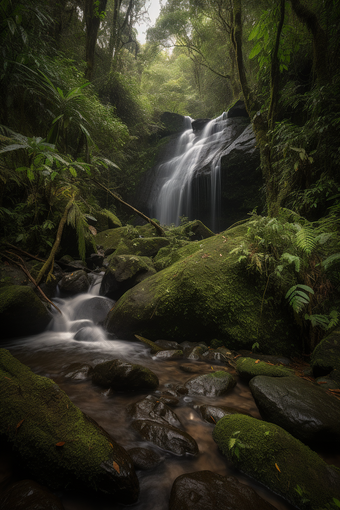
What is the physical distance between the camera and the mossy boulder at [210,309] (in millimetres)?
3436

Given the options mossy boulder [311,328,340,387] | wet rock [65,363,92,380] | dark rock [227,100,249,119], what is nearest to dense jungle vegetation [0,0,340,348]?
mossy boulder [311,328,340,387]

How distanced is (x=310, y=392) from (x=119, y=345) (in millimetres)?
2911

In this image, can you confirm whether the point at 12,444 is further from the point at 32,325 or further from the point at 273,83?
the point at 273,83

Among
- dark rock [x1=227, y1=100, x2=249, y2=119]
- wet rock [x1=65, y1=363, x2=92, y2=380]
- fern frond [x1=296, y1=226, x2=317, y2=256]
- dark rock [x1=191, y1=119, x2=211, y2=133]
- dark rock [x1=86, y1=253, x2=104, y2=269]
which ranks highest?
dark rock [x1=191, y1=119, x2=211, y2=133]

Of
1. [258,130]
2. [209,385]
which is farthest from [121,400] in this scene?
[258,130]

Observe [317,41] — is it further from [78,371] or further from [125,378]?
[78,371]

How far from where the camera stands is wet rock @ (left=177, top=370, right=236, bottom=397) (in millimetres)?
2457

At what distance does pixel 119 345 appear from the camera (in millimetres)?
3908

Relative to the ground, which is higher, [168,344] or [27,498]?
[27,498]

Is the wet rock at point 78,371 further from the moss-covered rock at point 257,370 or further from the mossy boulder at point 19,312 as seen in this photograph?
the moss-covered rock at point 257,370

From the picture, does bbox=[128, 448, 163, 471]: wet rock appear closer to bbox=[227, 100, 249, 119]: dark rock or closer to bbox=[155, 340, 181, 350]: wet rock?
bbox=[155, 340, 181, 350]: wet rock

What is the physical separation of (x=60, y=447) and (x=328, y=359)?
8.72ft

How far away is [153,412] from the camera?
80.0 inches

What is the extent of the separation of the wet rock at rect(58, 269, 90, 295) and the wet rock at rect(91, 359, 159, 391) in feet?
12.0
